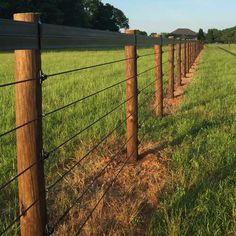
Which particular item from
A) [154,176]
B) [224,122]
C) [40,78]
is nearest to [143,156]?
[154,176]

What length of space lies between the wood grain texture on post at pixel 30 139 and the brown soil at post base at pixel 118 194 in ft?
2.82

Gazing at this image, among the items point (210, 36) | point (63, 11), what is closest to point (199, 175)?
point (63, 11)

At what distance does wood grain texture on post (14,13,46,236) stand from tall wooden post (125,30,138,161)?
2823mm

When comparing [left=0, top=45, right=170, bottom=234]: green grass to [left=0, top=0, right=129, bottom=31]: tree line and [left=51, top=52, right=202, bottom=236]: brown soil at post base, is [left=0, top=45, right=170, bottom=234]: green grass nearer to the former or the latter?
[left=51, top=52, right=202, bottom=236]: brown soil at post base

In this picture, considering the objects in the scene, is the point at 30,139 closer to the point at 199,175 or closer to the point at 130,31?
the point at 199,175

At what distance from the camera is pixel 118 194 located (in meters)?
4.52

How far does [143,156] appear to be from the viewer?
19.0 ft

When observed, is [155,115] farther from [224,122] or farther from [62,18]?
[62,18]

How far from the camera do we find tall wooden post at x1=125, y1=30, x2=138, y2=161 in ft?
18.1

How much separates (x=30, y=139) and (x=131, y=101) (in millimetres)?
2999

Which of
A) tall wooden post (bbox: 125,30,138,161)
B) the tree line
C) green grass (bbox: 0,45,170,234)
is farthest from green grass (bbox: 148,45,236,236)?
the tree line

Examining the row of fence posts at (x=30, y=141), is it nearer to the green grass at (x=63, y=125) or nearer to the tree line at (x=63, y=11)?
the green grass at (x=63, y=125)

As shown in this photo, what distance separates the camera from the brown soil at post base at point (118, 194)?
12.4 feet

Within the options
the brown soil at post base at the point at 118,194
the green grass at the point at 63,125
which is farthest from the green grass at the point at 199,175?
the green grass at the point at 63,125
